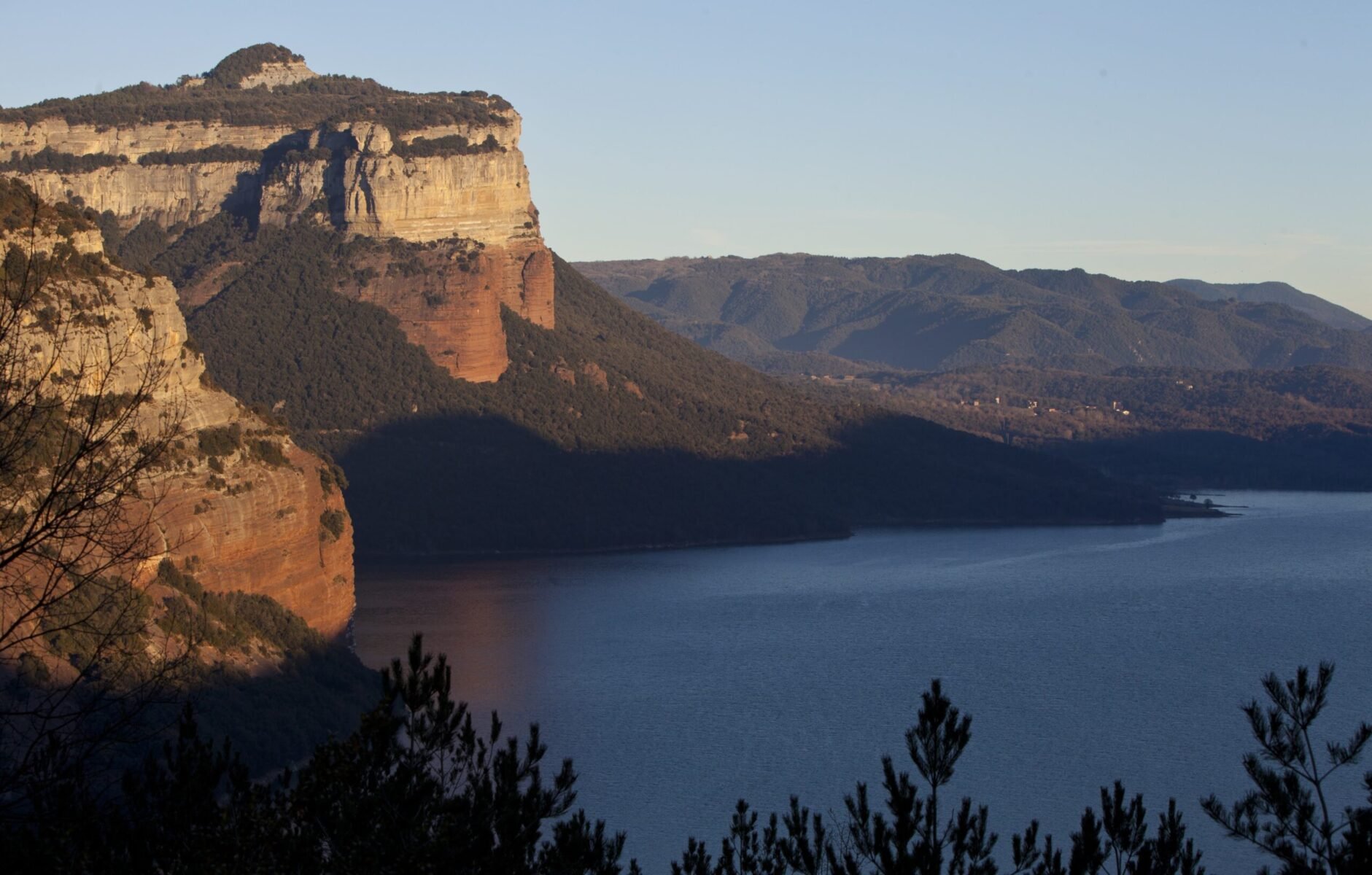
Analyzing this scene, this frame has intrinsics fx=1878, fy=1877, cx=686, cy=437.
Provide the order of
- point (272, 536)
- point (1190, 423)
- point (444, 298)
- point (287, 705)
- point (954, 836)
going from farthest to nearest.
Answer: point (1190, 423)
point (444, 298)
point (272, 536)
point (287, 705)
point (954, 836)

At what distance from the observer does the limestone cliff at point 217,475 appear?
3931 cm

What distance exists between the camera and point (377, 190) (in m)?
94.2

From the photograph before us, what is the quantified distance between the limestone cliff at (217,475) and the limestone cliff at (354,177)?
1623 inches

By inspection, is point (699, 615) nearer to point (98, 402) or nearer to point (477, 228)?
point (477, 228)

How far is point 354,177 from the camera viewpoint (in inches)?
3735

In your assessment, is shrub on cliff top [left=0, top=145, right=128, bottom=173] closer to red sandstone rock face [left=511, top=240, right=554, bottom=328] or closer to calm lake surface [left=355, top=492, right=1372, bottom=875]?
red sandstone rock face [left=511, top=240, right=554, bottom=328]

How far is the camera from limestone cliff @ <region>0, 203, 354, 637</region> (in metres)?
39.3

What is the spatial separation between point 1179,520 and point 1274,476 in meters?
34.3

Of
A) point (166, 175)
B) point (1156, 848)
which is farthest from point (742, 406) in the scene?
point (1156, 848)

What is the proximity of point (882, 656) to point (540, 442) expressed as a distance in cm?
3819

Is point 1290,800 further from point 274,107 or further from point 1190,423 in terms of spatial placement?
point 1190,423

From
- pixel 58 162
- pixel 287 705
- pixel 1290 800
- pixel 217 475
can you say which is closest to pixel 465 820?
pixel 1290 800

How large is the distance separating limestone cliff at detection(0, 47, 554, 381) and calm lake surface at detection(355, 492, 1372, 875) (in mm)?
15873

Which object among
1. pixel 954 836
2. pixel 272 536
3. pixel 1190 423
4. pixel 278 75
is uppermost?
pixel 278 75
